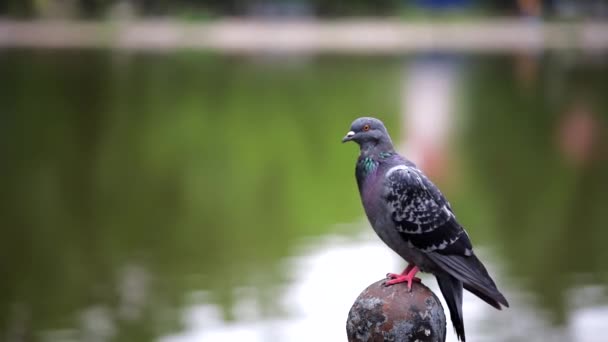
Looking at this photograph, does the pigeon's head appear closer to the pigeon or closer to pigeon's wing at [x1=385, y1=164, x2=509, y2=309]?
the pigeon

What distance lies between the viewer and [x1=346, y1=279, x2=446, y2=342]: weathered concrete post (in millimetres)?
3016

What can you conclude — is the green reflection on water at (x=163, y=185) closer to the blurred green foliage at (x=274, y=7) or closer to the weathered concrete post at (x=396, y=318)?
the weathered concrete post at (x=396, y=318)

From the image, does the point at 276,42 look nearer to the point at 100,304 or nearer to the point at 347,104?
the point at 347,104

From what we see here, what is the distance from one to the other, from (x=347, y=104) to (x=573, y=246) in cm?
976

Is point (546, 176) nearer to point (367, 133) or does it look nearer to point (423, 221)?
point (423, 221)

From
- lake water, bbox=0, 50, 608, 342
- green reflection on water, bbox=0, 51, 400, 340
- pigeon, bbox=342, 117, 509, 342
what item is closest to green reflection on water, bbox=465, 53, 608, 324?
lake water, bbox=0, 50, 608, 342

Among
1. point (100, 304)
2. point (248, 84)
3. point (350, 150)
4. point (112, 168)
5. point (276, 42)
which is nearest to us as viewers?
point (100, 304)

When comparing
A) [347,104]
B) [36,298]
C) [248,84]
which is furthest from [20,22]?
[36,298]

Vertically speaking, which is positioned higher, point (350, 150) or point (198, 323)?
point (350, 150)

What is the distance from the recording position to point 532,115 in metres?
18.0

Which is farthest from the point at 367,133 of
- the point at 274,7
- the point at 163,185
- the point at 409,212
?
the point at 274,7

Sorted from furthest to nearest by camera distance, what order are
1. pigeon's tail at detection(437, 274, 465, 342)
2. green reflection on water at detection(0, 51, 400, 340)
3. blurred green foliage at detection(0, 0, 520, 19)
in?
blurred green foliage at detection(0, 0, 520, 19), green reflection on water at detection(0, 51, 400, 340), pigeon's tail at detection(437, 274, 465, 342)

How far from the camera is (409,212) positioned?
3.48 m

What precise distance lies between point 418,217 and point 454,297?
1.02ft
